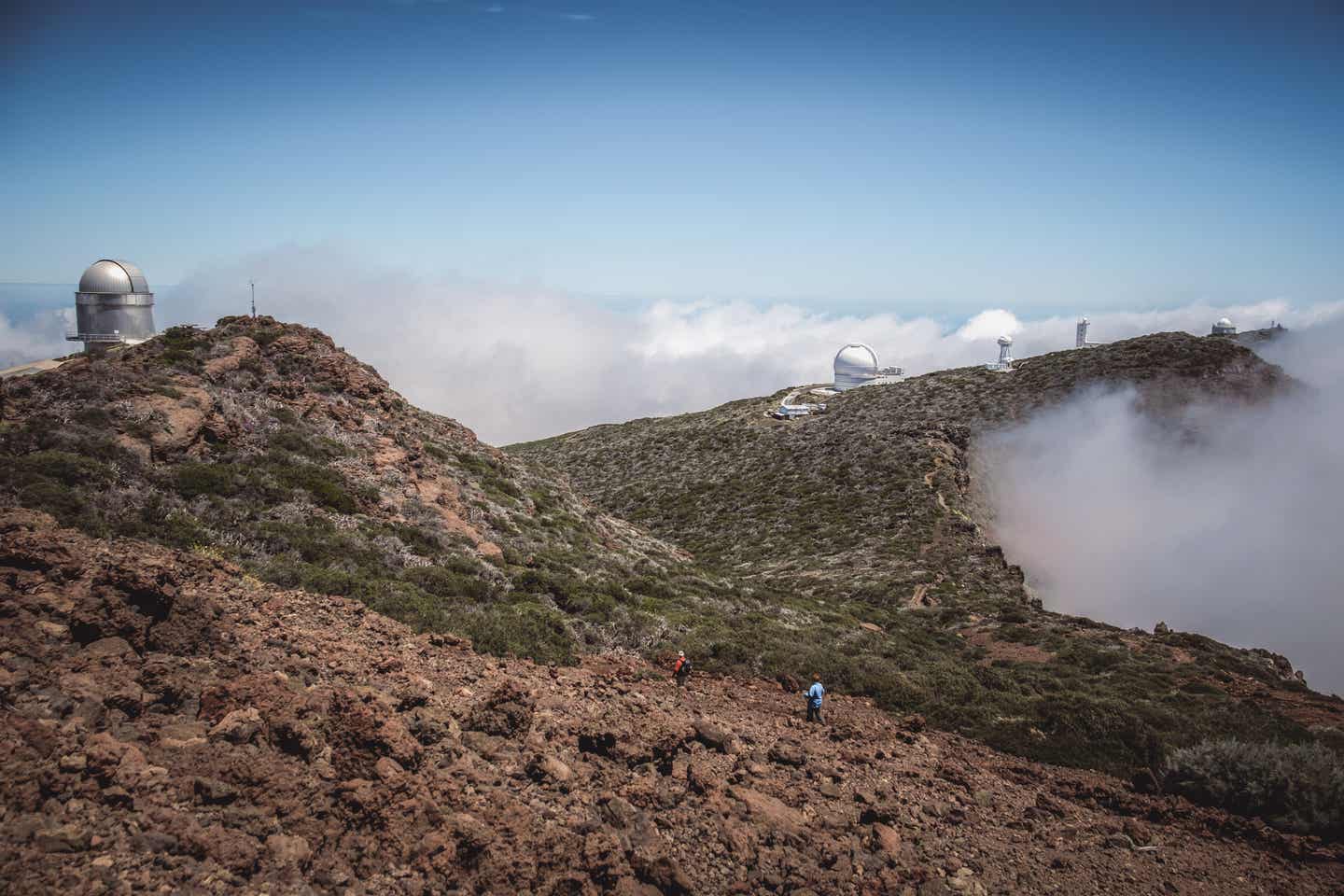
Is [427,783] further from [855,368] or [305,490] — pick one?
[855,368]

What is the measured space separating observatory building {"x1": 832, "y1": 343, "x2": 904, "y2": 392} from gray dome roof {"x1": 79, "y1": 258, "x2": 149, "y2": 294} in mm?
55209

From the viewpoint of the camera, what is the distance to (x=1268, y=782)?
9977 mm

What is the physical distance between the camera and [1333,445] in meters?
40.1

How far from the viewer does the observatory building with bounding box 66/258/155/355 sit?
35.9 meters

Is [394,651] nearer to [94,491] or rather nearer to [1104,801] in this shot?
[94,491]

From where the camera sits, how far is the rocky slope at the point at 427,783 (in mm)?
5258

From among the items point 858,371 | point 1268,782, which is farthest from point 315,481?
point 858,371

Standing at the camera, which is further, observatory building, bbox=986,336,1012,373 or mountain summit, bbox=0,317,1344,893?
observatory building, bbox=986,336,1012,373

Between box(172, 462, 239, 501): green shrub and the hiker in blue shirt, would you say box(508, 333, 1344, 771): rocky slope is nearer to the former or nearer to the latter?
the hiker in blue shirt

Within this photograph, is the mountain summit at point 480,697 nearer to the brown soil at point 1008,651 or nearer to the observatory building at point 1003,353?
the brown soil at point 1008,651

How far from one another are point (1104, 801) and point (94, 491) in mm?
A: 16732

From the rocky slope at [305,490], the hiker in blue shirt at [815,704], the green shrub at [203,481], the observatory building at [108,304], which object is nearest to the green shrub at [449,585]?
the rocky slope at [305,490]

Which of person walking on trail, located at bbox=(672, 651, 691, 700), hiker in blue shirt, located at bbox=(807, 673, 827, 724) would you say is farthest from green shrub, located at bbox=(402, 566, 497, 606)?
hiker in blue shirt, located at bbox=(807, 673, 827, 724)

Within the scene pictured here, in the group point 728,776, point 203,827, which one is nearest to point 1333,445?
point 728,776
